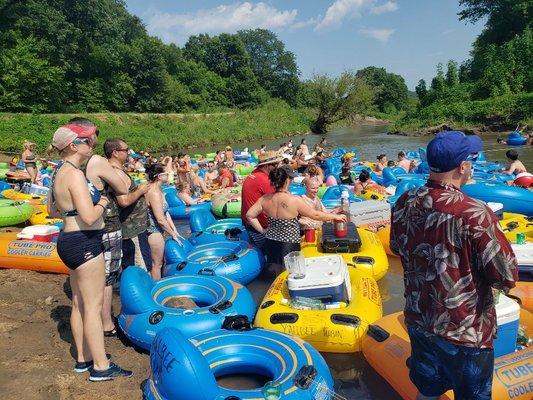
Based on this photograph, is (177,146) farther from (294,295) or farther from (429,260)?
(429,260)

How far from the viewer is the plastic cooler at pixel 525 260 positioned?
457 cm

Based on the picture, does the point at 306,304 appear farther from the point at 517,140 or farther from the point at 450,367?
the point at 517,140

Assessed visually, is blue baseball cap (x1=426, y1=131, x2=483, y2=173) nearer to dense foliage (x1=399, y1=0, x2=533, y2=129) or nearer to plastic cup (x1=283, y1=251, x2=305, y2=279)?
plastic cup (x1=283, y1=251, x2=305, y2=279)

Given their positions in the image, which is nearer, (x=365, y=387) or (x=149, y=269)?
(x=365, y=387)

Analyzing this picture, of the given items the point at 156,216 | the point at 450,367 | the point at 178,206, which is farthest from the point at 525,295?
the point at 178,206

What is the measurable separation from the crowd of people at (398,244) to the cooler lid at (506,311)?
3.90 feet

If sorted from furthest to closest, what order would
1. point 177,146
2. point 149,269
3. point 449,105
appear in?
point 449,105 → point 177,146 → point 149,269

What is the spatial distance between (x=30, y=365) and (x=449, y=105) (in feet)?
115

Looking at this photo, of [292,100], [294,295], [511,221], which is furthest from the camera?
[292,100]

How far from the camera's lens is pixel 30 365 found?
3350 millimetres

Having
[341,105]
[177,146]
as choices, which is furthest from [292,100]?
[177,146]

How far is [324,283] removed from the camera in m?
3.85

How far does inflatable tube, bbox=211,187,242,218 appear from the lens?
8.65 m

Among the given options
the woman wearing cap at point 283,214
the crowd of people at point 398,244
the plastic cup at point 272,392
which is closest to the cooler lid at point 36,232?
the crowd of people at point 398,244
